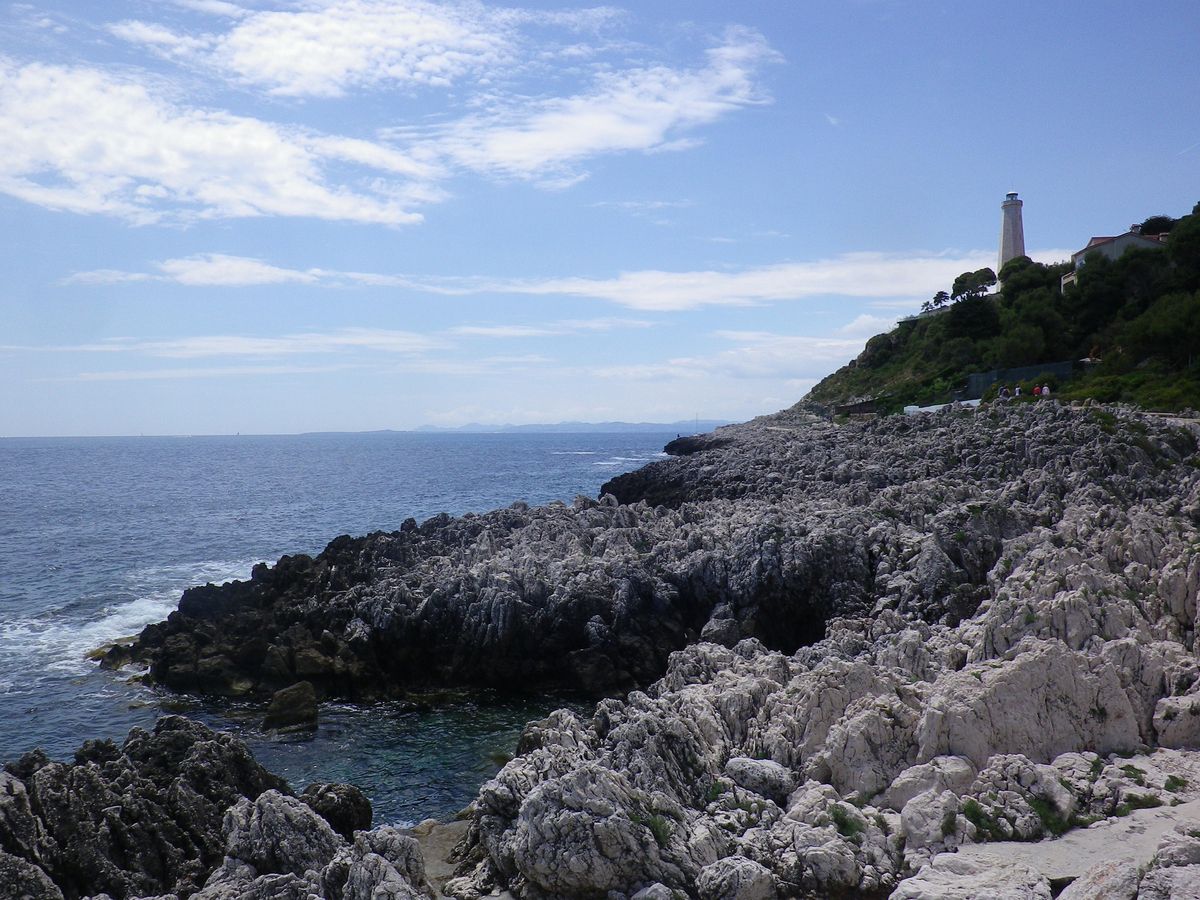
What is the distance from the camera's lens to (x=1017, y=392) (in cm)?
7094

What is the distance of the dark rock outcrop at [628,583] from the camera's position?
3086cm

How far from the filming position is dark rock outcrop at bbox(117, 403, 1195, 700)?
30.9 metres

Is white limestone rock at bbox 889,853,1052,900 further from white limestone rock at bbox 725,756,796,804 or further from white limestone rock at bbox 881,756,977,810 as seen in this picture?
white limestone rock at bbox 725,756,796,804

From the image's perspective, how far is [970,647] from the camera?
71.2 ft

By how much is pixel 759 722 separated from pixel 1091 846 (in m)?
6.71

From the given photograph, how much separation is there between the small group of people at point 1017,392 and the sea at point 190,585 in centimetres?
4078

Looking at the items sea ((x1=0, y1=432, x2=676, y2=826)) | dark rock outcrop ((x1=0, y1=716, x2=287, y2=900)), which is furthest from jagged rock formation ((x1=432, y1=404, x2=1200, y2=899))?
sea ((x1=0, y1=432, x2=676, y2=826))

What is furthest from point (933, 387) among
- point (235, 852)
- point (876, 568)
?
point (235, 852)

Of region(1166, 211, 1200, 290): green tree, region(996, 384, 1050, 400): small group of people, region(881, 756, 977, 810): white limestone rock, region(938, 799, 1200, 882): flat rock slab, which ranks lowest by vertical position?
region(938, 799, 1200, 882): flat rock slab

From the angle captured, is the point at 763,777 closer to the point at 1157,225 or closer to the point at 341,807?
the point at 341,807

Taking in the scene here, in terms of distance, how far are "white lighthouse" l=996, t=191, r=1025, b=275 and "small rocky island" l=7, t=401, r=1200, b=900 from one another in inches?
3769

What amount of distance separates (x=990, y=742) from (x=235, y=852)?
44.0 feet

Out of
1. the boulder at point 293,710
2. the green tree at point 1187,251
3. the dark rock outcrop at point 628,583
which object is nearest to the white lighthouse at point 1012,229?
the green tree at point 1187,251

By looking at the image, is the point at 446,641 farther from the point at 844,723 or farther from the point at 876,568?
the point at 844,723
